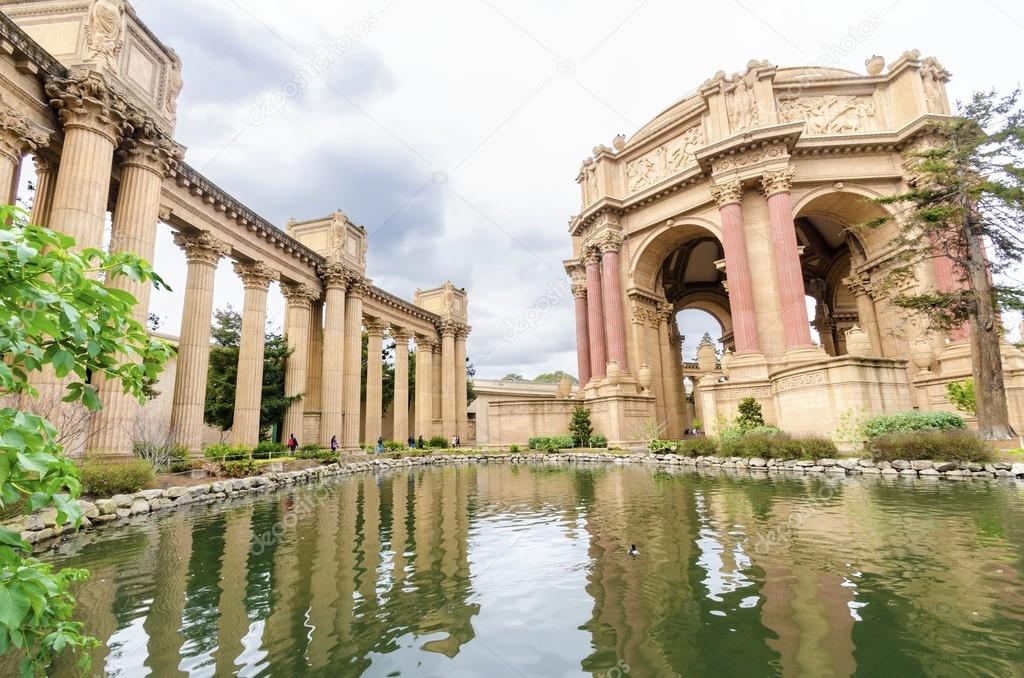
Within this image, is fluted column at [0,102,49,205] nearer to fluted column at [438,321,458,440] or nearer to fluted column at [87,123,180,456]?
fluted column at [87,123,180,456]

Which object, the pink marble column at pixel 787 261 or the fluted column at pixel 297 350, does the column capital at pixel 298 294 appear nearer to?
the fluted column at pixel 297 350

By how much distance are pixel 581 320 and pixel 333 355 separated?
57.9ft

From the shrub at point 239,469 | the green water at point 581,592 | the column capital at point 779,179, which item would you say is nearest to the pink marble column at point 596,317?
the column capital at point 779,179

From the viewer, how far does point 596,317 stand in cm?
3108

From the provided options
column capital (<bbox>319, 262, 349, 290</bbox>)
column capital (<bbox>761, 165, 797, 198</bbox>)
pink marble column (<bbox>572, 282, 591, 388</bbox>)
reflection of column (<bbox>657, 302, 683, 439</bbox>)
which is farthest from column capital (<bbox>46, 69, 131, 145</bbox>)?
reflection of column (<bbox>657, 302, 683, 439</bbox>)

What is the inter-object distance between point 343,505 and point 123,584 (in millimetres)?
5243

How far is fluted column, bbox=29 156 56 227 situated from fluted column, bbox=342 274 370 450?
14391 millimetres

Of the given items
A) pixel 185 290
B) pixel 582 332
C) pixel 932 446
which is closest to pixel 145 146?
pixel 185 290

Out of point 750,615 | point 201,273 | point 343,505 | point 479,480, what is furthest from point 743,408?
point 201,273

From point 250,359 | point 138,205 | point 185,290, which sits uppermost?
point 138,205

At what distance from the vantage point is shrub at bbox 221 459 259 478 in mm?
14688

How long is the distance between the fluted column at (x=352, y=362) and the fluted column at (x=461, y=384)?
13414 mm

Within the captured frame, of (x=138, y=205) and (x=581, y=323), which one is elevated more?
(x=581, y=323)

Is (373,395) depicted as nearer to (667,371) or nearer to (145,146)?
(145,146)
